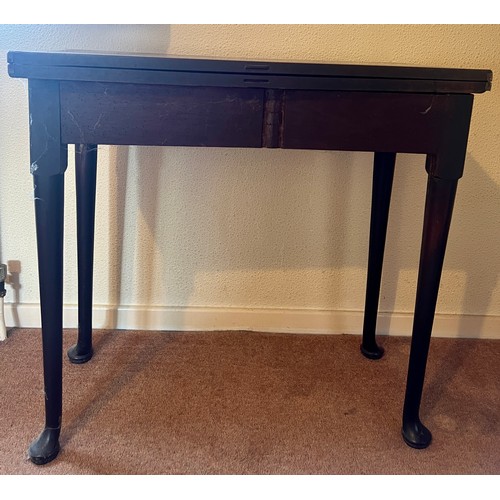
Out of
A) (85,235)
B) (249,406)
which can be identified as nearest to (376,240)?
(249,406)

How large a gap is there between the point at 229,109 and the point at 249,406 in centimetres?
60

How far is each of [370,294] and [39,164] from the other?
0.81 m

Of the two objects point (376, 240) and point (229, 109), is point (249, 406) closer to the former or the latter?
point (376, 240)

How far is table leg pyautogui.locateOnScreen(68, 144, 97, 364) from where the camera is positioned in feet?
3.74

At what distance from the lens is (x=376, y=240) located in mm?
1255

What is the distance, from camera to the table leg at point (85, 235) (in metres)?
1.14

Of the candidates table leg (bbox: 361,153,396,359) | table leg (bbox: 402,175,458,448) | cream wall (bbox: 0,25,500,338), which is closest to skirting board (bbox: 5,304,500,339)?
cream wall (bbox: 0,25,500,338)

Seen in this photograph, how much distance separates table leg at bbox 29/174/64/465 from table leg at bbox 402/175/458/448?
60 cm

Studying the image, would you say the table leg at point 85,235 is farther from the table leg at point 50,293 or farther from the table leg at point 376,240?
the table leg at point 376,240

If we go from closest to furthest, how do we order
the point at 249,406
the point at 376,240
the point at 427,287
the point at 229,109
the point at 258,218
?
the point at 229,109
the point at 427,287
the point at 249,406
the point at 376,240
the point at 258,218

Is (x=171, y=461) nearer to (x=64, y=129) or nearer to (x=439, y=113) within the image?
(x=64, y=129)

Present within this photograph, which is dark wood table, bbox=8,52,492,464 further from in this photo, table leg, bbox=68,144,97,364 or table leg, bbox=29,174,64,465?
table leg, bbox=68,144,97,364

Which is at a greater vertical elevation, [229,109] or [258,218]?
[229,109]
